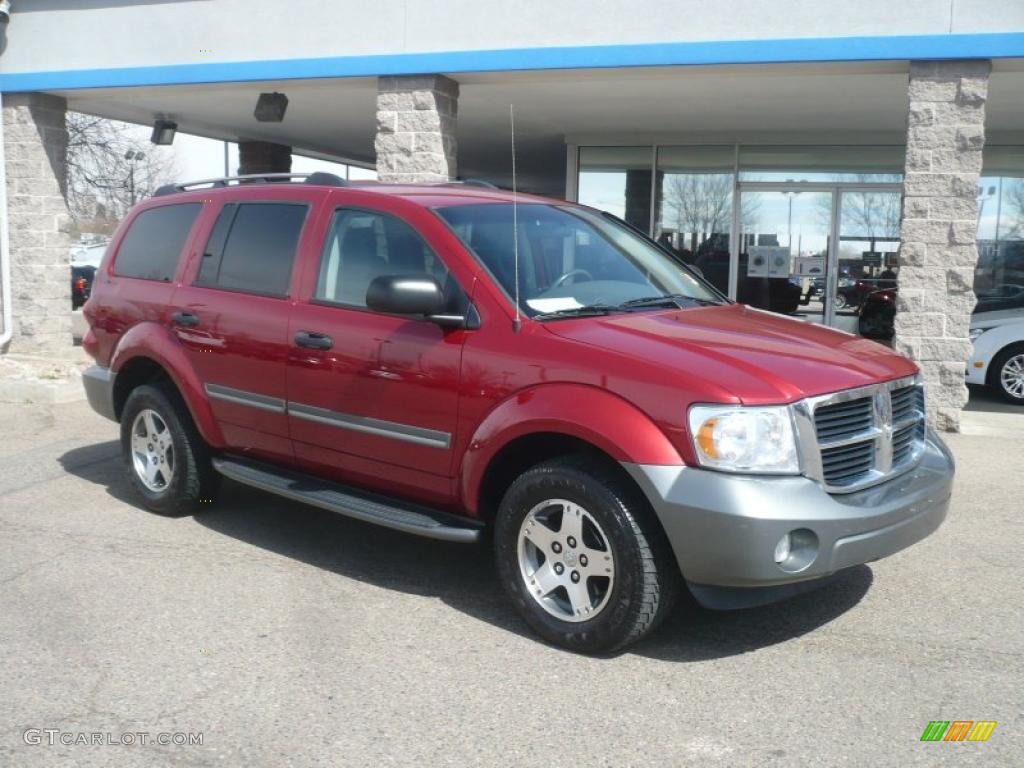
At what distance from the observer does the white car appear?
11234mm

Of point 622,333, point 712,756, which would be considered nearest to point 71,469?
point 622,333

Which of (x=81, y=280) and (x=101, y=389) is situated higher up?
(x=81, y=280)

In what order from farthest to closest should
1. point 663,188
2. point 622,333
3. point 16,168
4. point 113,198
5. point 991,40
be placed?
point 113,198 < point 663,188 < point 16,168 < point 991,40 < point 622,333

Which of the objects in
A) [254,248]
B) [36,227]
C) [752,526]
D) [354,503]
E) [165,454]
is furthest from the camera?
[36,227]

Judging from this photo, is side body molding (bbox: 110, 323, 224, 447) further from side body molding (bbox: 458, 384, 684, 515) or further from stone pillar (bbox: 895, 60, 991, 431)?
stone pillar (bbox: 895, 60, 991, 431)

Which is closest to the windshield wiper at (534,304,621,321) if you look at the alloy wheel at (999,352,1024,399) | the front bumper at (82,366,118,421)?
the front bumper at (82,366,118,421)

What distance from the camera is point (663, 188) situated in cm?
1536

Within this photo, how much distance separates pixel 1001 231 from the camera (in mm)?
14680

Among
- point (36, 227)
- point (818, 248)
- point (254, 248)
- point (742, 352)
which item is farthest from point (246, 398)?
point (818, 248)

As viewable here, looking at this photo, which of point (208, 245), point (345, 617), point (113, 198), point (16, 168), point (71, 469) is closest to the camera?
point (345, 617)

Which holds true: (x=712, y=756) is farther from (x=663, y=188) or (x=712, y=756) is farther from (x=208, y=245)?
(x=663, y=188)

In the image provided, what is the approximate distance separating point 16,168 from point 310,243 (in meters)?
9.11

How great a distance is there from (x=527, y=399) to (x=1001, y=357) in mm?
8922

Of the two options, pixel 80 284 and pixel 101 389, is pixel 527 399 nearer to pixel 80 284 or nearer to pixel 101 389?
pixel 101 389
